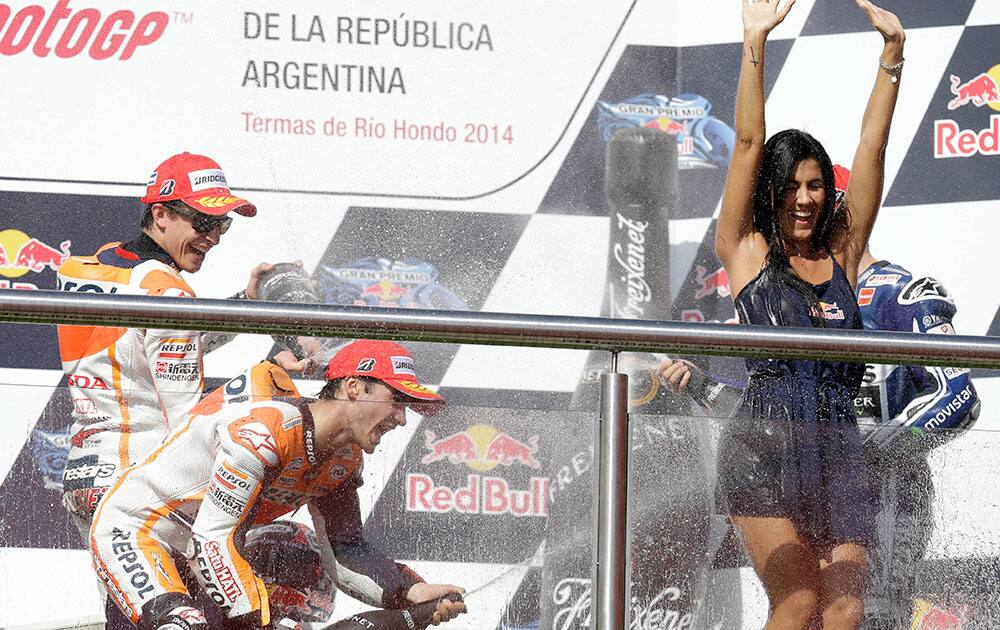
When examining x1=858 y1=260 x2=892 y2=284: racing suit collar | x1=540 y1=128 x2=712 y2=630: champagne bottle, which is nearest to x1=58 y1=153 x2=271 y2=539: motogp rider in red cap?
x1=540 y1=128 x2=712 y2=630: champagne bottle

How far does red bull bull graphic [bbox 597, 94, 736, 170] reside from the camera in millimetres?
3719

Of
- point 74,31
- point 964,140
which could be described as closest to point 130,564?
point 74,31

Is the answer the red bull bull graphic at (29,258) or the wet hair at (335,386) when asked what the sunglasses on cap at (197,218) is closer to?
the red bull bull graphic at (29,258)

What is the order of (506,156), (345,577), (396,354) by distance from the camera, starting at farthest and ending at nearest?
(506,156) < (396,354) < (345,577)

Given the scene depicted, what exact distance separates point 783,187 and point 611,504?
2.92ft

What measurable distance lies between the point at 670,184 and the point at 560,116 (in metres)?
0.38

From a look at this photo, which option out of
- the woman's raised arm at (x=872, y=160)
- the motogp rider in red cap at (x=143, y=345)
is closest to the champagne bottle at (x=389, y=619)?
the motogp rider in red cap at (x=143, y=345)

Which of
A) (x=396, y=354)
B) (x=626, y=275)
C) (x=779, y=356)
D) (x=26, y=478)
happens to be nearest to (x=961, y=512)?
(x=779, y=356)

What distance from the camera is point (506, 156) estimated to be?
11.9ft

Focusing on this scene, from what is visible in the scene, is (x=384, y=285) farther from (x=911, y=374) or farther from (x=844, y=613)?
(x=844, y=613)

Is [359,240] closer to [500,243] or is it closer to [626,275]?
[500,243]

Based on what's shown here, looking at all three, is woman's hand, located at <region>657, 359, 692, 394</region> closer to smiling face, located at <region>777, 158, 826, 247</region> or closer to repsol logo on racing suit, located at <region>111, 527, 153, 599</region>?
smiling face, located at <region>777, 158, 826, 247</region>

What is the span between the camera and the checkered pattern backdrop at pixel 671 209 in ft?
11.7

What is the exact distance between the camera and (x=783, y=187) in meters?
2.44
